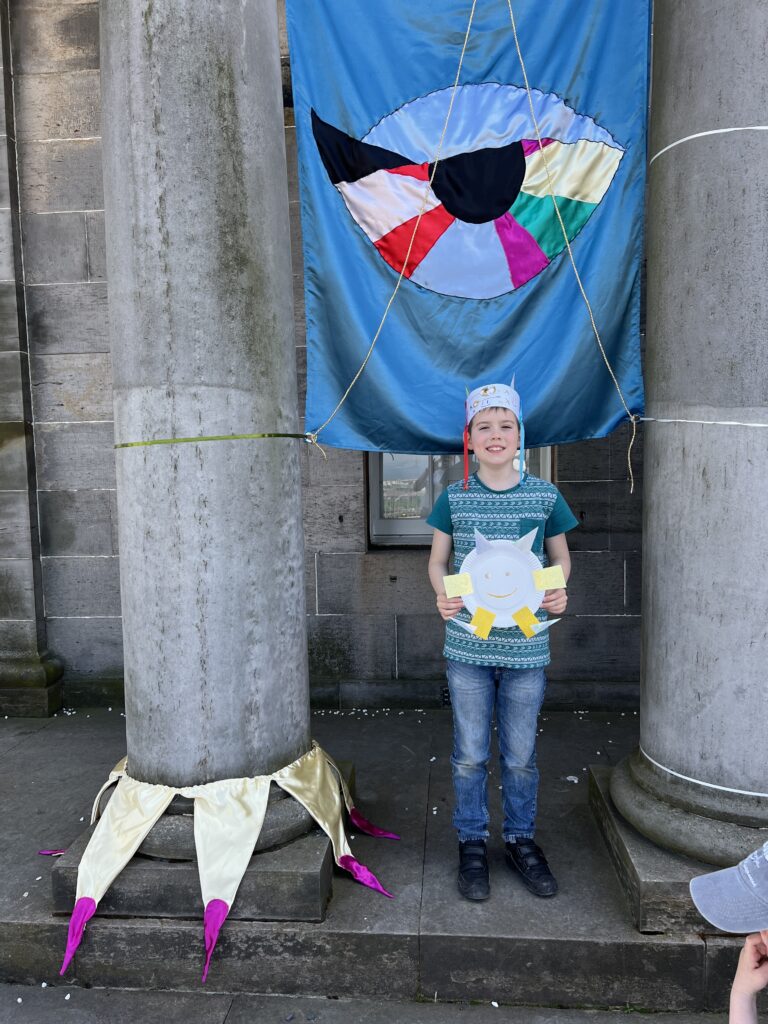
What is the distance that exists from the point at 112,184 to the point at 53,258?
3.07 metres

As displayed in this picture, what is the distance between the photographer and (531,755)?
336 centimetres

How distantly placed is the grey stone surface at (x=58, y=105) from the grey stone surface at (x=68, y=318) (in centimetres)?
121

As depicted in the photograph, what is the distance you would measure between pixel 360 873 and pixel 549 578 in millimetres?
1602

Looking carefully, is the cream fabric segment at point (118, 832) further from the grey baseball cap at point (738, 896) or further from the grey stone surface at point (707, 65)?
the grey stone surface at point (707, 65)

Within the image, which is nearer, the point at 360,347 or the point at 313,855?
the point at 313,855

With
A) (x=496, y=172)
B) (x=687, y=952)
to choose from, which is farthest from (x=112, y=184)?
(x=687, y=952)

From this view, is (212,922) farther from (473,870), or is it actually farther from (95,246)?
(95,246)

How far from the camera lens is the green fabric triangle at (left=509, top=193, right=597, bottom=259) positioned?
12.0 feet

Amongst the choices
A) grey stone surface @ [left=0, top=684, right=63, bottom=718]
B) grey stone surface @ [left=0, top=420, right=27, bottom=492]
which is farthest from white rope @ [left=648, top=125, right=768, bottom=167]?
grey stone surface @ [left=0, top=684, right=63, bottom=718]

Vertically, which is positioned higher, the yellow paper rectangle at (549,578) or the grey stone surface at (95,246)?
the grey stone surface at (95,246)

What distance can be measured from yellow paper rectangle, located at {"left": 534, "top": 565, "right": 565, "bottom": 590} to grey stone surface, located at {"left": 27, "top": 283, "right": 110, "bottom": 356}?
432 centimetres


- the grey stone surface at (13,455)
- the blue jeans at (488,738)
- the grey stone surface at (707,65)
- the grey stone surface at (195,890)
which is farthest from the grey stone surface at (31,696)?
the grey stone surface at (707,65)

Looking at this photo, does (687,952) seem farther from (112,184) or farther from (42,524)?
(42,524)

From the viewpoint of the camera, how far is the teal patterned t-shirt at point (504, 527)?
3.20 metres
